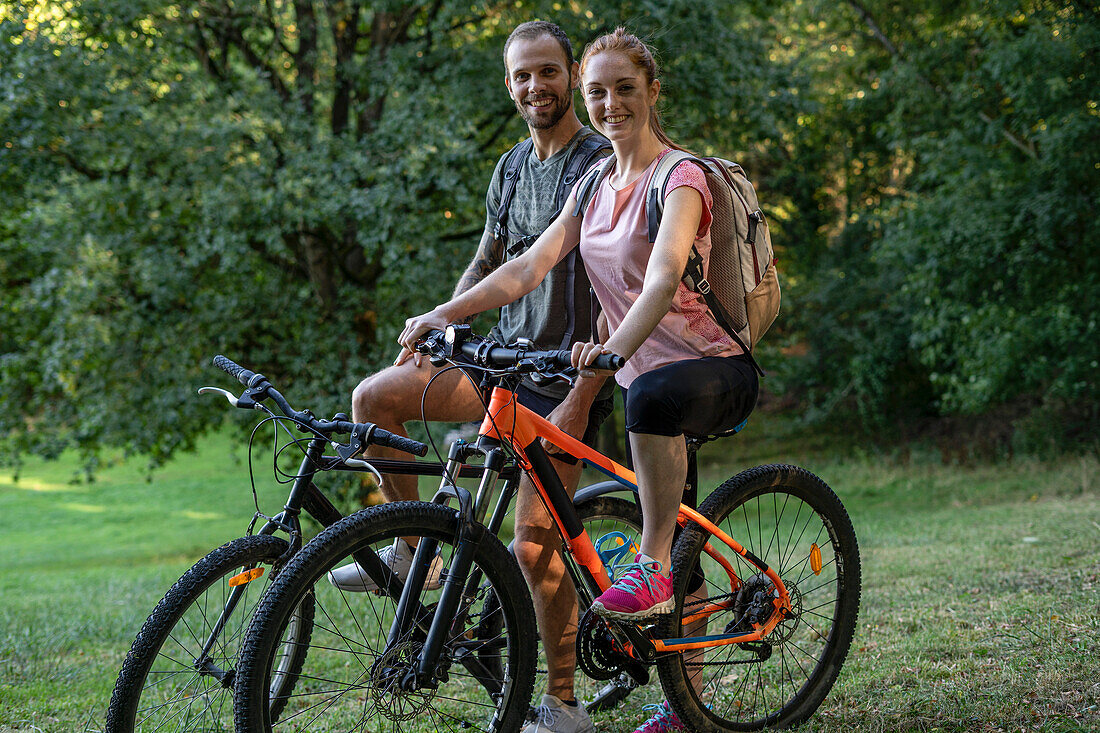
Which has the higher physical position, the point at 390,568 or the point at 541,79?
the point at 541,79

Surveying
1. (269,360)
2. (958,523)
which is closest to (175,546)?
(269,360)

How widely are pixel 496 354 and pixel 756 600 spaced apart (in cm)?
132

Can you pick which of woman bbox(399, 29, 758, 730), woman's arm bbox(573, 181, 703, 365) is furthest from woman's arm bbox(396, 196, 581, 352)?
woman's arm bbox(573, 181, 703, 365)

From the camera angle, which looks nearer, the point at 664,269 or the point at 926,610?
the point at 664,269

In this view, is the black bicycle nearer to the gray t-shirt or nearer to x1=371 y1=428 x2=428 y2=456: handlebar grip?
x1=371 y1=428 x2=428 y2=456: handlebar grip

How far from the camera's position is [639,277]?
2.76m

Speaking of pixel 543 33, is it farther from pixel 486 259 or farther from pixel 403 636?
pixel 403 636

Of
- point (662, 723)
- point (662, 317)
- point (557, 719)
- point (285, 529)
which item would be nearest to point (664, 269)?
point (662, 317)

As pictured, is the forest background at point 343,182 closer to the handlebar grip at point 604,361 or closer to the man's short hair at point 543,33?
the man's short hair at point 543,33

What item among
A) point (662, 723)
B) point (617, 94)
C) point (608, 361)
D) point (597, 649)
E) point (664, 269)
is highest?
point (617, 94)

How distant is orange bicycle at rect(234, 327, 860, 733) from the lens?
236 cm

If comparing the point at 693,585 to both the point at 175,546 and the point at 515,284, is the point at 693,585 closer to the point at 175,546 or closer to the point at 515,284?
the point at 515,284

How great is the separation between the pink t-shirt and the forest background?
19.8 ft

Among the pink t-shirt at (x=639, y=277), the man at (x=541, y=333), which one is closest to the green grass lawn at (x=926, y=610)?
the man at (x=541, y=333)
